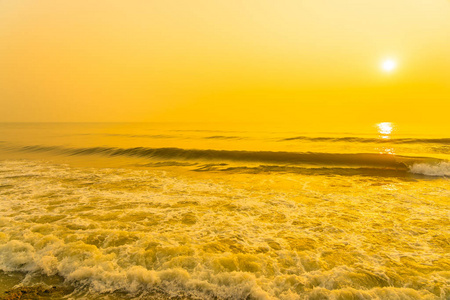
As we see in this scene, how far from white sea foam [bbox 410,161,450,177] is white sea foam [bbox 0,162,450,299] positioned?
512cm

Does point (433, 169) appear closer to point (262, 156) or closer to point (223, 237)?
point (262, 156)

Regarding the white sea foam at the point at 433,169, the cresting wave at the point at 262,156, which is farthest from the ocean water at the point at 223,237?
the cresting wave at the point at 262,156

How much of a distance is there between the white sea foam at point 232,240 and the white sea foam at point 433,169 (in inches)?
202

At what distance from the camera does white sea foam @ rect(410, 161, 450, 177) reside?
15.5 meters

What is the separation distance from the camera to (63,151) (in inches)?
1022

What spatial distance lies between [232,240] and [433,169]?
16116 millimetres

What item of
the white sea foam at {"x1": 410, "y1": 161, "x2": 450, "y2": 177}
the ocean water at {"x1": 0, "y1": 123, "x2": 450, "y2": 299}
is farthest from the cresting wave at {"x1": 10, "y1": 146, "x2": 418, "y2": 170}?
the ocean water at {"x1": 0, "y1": 123, "x2": 450, "y2": 299}

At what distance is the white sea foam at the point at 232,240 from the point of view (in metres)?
4.71

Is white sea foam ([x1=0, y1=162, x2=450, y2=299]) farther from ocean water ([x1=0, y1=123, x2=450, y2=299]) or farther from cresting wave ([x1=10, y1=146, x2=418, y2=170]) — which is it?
cresting wave ([x1=10, y1=146, x2=418, y2=170])

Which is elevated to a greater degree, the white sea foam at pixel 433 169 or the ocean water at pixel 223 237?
the white sea foam at pixel 433 169

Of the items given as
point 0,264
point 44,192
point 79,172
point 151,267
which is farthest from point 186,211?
point 79,172

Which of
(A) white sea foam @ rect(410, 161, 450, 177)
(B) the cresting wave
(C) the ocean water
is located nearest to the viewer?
(C) the ocean water

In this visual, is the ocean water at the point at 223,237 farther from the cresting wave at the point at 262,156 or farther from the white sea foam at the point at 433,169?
the cresting wave at the point at 262,156

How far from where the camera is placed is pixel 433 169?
15883mm
